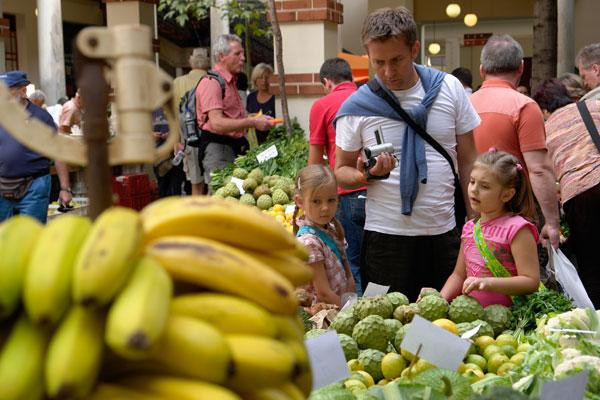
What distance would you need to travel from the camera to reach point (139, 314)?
1.28 metres

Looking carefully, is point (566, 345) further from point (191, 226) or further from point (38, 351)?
point (38, 351)

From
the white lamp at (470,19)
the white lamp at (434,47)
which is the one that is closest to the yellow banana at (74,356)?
the white lamp at (470,19)

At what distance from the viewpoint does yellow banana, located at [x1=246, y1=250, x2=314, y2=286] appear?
1.64 m

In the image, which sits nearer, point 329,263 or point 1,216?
point 329,263

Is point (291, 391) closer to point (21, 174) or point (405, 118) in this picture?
point (405, 118)

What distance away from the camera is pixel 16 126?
1562 millimetres

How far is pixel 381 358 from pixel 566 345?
2.24ft

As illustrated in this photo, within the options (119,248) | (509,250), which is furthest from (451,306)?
(119,248)

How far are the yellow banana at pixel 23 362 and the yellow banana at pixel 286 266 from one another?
418 millimetres

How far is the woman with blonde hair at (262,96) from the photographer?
31.9 ft

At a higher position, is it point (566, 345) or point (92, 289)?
point (92, 289)

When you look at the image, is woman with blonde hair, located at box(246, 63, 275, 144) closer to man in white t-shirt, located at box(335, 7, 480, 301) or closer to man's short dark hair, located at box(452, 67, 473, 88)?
man's short dark hair, located at box(452, 67, 473, 88)

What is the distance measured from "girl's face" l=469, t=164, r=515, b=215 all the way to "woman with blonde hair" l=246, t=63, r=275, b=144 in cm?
581

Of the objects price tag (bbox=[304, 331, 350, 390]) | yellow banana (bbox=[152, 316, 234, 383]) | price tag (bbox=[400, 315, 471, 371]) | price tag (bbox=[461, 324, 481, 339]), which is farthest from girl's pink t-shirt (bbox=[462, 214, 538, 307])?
yellow banana (bbox=[152, 316, 234, 383])
